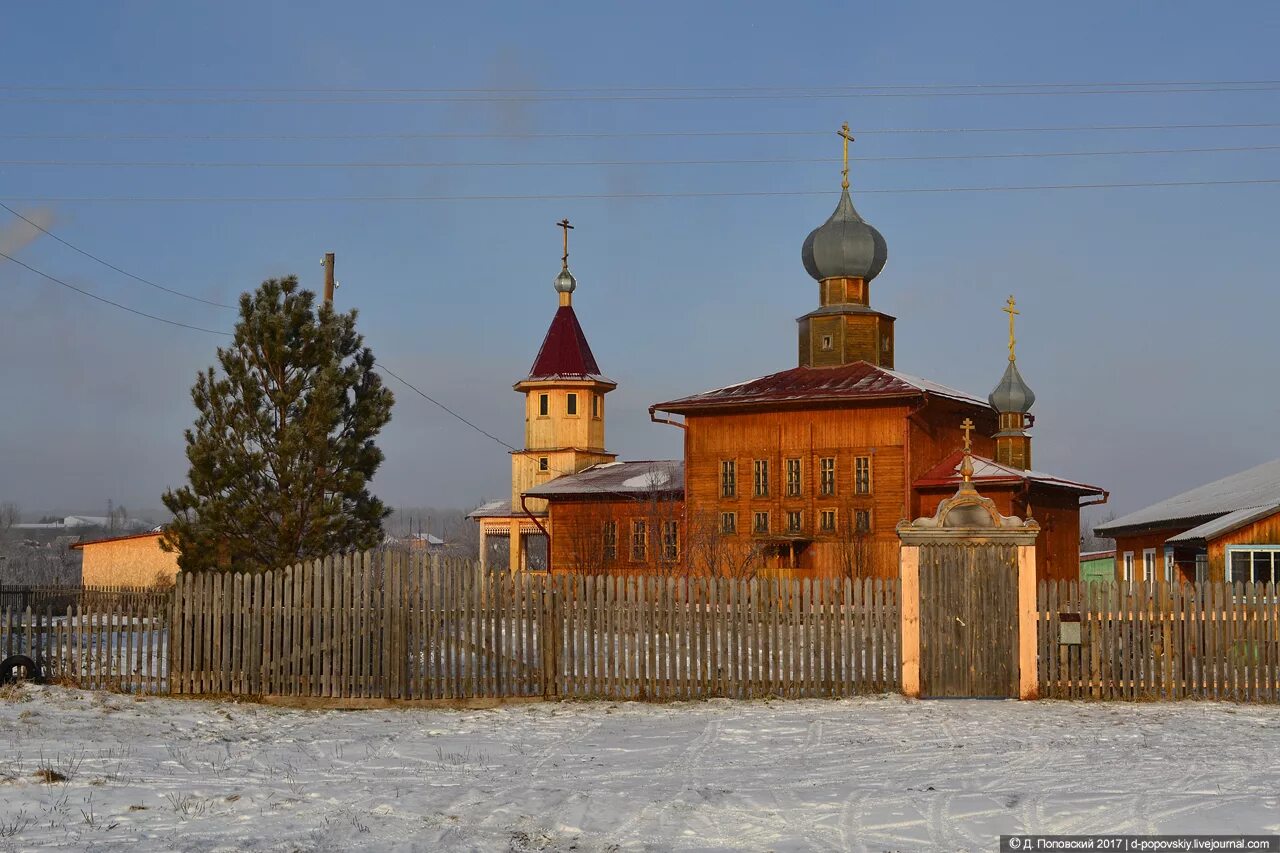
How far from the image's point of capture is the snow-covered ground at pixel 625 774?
Result: 900 cm

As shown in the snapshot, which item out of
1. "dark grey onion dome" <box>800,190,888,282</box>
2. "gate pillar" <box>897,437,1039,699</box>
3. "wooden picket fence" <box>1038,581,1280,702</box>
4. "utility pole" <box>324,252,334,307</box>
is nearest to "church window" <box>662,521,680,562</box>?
"dark grey onion dome" <box>800,190,888,282</box>

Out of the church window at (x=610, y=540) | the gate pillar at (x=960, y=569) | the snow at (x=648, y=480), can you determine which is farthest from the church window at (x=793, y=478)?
the gate pillar at (x=960, y=569)

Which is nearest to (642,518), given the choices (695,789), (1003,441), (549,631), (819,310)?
(819,310)

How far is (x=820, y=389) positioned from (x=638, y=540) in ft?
31.0

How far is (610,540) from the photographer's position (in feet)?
152

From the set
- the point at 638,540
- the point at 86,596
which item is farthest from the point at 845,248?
the point at 86,596

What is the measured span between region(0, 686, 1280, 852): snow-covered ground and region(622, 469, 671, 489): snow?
1140 inches

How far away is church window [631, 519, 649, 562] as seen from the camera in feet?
149

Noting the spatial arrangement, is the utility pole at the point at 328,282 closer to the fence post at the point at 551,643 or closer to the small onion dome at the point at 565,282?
the fence post at the point at 551,643

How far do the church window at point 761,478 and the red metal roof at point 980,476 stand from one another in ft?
14.7

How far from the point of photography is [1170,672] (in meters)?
17.3

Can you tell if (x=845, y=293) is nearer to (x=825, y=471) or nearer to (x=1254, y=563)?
(x=825, y=471)

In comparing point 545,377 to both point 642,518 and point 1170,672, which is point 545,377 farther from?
point 1170,672

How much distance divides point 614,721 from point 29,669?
7844 millimetres
